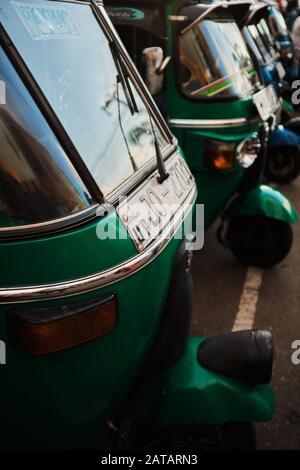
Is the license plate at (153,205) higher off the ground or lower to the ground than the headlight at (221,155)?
higher

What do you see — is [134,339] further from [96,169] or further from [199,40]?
[199,40]

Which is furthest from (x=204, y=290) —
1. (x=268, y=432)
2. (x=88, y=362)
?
(x=88, y=362)

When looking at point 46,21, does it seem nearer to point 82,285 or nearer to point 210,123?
point 82,285

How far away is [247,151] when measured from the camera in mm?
3777

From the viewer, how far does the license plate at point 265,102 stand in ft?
12.9

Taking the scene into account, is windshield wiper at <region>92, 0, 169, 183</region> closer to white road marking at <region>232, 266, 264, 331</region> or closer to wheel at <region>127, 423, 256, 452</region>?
wheel at <region>127, 423, 256, 452</region>

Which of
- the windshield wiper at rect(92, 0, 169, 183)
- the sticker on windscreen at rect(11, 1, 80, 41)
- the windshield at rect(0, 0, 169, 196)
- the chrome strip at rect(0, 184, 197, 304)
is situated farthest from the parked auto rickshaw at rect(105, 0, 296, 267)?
the chrome strip at rect(0, 184, 197, 304)

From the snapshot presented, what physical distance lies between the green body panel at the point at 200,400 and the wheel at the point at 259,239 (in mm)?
2362

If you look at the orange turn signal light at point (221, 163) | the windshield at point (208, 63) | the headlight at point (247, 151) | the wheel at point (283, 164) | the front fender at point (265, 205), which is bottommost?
the wheel at point (283, 164)

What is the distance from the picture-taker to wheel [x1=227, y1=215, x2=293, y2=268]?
4105 mm

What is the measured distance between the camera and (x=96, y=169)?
1.67m

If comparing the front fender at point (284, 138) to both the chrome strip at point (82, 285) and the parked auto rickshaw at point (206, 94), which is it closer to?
the parked auto rickshaw at point (206, 94)

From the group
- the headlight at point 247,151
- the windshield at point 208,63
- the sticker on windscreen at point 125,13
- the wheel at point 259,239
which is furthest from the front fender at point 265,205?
the sticker on windscreen at point 125,13

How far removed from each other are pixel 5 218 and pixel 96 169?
15.3 inches
